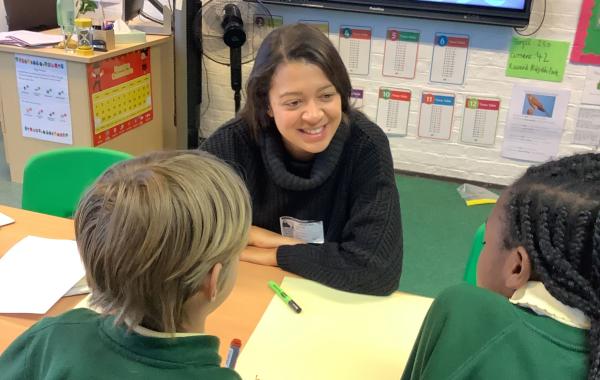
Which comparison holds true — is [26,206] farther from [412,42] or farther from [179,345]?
[412,42]

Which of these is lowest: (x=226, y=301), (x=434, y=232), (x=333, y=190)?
(x=434, y=232)

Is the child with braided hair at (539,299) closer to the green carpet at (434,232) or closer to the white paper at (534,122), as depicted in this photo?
the green carpet at (434,232)

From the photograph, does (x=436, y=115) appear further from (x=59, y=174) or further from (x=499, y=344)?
(x=499, y=344)

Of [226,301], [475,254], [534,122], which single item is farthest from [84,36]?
[534,122]

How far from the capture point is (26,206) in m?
1.85

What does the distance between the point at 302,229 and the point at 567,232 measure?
995 millimetres

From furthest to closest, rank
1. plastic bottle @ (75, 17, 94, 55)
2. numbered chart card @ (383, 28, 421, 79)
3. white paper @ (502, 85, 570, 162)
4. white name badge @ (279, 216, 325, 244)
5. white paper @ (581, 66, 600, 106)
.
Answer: numbered chart card @ (383, 28, 421, 79), white paper @ (502, 85, 570, 162), white paper @ (581, 66, 600, 106), plastic bottle @ (75, 17, 94, 55), white name badge @ (279, 216, 325, 244)

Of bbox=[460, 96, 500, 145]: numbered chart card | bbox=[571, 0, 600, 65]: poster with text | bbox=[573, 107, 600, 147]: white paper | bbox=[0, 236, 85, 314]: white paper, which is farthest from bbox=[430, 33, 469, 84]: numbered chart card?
bbox=[0, 236, 85, 314]: white paper

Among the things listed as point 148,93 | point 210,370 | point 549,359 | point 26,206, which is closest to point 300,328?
point 210,370

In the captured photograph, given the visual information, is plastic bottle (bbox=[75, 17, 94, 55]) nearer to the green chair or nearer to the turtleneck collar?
the turtleneck collar

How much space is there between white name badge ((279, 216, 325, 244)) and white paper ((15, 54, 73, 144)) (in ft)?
6.15

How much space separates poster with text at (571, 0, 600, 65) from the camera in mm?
3211

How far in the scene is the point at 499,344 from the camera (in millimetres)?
817

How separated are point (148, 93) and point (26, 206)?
184cm
